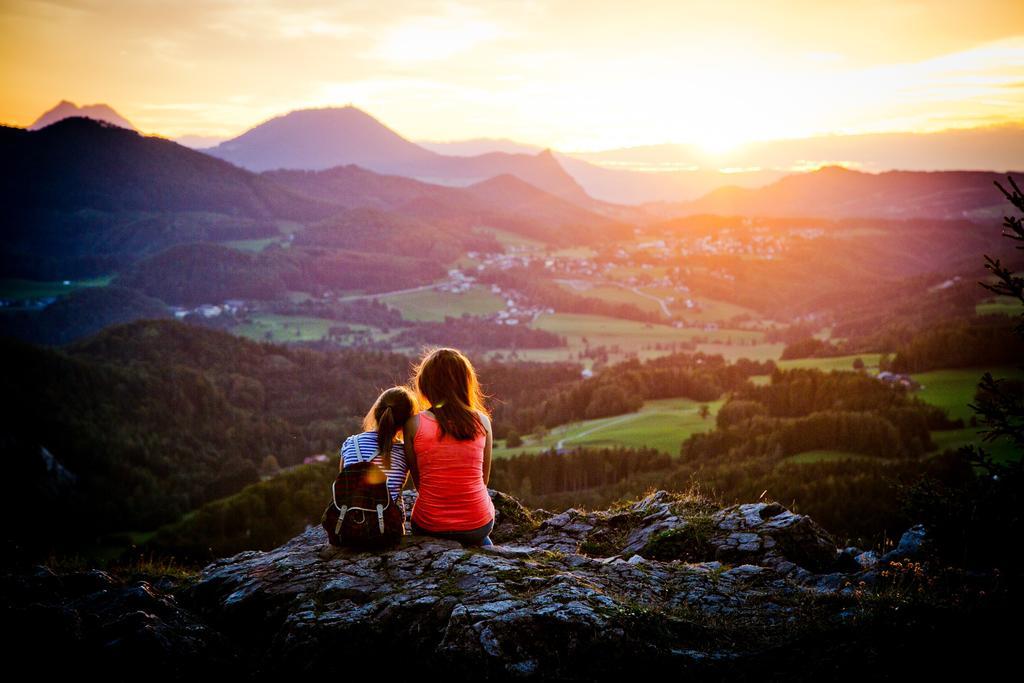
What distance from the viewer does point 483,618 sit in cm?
612

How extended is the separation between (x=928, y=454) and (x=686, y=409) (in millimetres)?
33136

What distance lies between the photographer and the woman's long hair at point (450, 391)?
25.4 ft

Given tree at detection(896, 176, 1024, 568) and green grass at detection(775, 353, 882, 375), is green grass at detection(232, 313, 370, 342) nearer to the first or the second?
green grass at detection(775, 353, 882, 375)

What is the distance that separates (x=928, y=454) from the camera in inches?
1788

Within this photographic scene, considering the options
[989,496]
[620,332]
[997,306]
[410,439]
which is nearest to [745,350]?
[620,332]

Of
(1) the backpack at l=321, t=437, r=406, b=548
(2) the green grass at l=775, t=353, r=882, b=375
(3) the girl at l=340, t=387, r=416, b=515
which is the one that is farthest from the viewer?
(2) the green grass at l=775, t=353, r=882, b=375

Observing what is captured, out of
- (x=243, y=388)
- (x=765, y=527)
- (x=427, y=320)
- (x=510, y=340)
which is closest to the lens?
(x=765, y=527)

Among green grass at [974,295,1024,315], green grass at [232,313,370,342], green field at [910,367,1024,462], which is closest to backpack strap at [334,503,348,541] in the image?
green field at [910,367,1024,462]

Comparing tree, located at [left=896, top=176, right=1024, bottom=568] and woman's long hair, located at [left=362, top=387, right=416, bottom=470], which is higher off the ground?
woman's long hair, located at [left=362, top=387, right=416, bottom=470]

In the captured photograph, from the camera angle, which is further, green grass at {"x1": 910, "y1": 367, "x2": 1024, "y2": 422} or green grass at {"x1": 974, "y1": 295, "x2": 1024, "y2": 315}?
green grass at {"x1": 974, "y1": 295, "x2": 1024, "y2": 315}

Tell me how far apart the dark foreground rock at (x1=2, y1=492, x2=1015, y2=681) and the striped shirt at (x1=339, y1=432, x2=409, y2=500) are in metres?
0.89

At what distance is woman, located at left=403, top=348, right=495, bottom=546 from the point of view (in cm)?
777

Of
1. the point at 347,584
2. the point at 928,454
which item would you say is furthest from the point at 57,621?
the point at 928,454

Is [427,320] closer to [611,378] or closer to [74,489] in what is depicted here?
[611,378]
